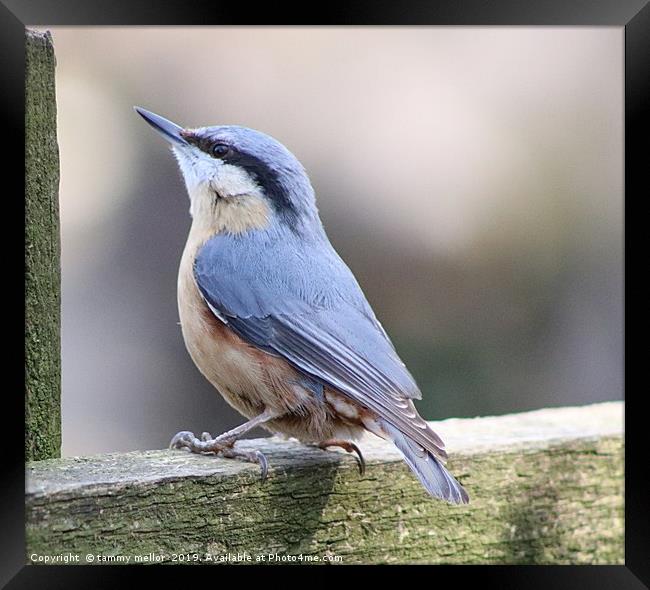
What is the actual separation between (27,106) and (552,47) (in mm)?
1622

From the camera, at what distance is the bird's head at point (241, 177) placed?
273 centimetres

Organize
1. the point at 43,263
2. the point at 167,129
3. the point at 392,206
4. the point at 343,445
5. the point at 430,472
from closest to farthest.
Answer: the point at 430,472, the point at 43,263, the point at 343,445, the point at 167,129, the point at 392,206

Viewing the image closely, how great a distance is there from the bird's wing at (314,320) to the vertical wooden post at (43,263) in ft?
1.54

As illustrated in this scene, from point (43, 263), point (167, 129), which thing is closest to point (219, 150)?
point (167, 129)

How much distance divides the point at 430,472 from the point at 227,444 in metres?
0.54

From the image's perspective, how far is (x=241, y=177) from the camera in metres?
2.79

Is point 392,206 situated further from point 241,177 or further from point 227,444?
point 227,444

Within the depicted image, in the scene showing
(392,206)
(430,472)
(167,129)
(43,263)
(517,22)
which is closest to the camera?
(430,472)

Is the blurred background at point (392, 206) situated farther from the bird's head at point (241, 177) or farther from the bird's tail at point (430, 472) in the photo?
the bird's tail at point (430, 472)

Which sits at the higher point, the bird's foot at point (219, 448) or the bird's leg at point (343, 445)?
the bird's foot at point (219, 448)

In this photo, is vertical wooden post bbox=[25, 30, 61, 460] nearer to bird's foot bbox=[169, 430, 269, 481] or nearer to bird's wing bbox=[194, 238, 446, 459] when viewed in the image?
bird's foot bbox=[169, 430, 269, 481]

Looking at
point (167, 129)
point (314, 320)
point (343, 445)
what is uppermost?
point (167, 129)

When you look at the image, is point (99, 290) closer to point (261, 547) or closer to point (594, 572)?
point (261, 547)

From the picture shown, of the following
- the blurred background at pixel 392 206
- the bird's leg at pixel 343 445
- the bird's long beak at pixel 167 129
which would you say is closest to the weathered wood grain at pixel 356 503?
the bird's leg at pixel 343 445
